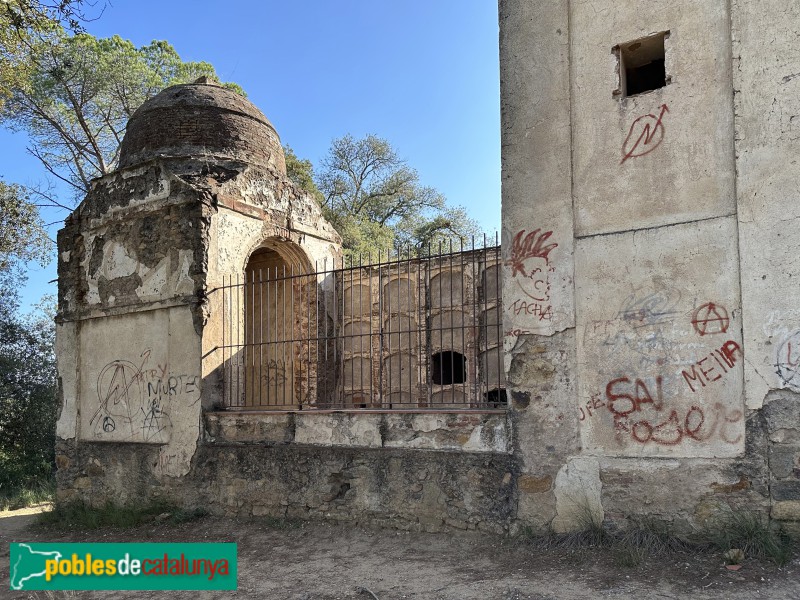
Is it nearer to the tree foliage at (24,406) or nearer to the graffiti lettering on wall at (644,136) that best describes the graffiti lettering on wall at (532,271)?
the graffiti lettering on wall at (644,136)

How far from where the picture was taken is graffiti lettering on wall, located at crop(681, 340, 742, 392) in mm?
5262

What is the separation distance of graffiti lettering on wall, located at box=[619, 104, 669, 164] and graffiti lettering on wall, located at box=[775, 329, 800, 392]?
1.89 meters

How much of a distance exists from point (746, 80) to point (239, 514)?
654 centimetres

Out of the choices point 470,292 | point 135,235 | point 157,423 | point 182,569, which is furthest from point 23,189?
point 182,569

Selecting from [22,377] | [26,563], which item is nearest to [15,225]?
[22,377]

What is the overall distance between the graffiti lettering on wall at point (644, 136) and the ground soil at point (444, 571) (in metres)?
3.27

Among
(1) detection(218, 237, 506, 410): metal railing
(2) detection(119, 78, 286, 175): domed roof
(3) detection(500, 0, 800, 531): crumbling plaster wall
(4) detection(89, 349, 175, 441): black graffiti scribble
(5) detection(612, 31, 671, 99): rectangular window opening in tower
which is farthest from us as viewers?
(2) detection(119, 78, 286, 175): domed roof

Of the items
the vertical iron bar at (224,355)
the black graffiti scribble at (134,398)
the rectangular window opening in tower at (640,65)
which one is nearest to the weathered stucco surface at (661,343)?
the rectangular window opening in tower at (640,65)

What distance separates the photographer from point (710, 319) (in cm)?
538

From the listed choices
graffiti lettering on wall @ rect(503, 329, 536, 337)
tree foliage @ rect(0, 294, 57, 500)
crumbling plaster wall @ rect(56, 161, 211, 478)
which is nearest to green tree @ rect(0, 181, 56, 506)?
tree foliage @ rect(0, 294, 57, 500)

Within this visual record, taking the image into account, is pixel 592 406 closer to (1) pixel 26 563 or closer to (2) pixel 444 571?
(2) pixel 444 571

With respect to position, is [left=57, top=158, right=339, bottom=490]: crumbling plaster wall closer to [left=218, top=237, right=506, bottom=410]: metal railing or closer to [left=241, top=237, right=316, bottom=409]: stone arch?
[left=241, top=237, right=316, bottom=409]: stone arch

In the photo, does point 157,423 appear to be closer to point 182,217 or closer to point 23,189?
point 182,217

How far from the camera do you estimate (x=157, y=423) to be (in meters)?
8.38
